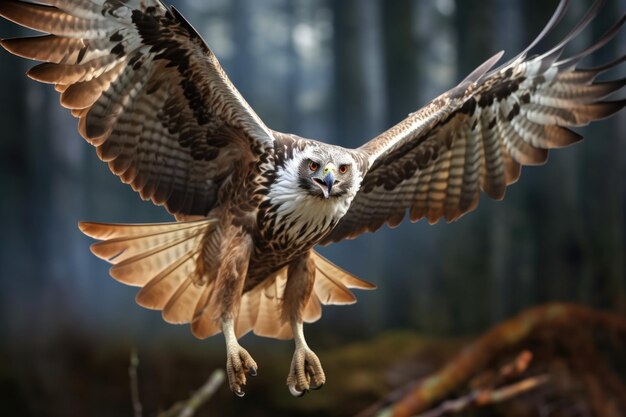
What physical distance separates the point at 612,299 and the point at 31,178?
4293 millimetres

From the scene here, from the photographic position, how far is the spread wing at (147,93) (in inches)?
103

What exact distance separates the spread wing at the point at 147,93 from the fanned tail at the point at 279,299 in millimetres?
455

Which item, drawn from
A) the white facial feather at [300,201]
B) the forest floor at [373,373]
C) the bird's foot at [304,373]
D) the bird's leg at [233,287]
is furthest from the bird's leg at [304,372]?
the forest floor at [373,373]

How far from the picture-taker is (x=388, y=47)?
5543 millimetres

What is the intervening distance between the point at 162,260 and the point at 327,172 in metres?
0.93

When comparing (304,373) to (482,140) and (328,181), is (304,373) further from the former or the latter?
(482,140)

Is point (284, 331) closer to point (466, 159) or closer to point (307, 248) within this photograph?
point (307, 248)

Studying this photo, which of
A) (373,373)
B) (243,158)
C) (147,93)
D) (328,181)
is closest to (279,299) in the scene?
(243,158)

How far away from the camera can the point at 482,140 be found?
366 centimetres

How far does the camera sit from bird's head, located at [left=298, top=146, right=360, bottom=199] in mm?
2654

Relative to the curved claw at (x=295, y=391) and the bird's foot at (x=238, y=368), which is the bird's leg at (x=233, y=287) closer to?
the bird's foot at (x=238, y=368)

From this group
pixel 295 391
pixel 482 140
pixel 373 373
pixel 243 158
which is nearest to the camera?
pixel 295 391

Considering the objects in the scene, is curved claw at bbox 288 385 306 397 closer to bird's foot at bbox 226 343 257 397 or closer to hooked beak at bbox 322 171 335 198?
bird's foot at bbox 226 343 257 397

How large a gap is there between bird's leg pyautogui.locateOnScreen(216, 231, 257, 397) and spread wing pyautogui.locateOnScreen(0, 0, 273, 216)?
386 mm
